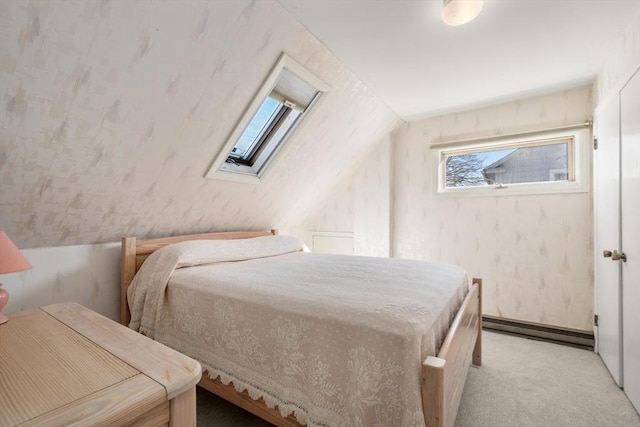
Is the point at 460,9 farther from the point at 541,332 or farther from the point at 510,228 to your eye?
the point at 541,332

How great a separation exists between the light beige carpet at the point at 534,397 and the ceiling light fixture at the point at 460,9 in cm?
221

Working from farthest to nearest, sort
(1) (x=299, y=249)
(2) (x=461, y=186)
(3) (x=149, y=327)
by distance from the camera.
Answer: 1. (2) (x=461, y=186)
2. (1) (x=299, y=249)
3. (3) (x=149, y=327)

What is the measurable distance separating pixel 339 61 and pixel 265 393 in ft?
7.20

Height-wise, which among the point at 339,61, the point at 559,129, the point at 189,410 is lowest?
the point at 189,410

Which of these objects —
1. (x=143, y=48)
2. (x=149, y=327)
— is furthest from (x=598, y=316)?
(x=143, y=48)

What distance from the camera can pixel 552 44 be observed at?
202 cm

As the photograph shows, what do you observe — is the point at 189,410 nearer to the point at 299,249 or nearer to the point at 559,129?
the point at 299,249

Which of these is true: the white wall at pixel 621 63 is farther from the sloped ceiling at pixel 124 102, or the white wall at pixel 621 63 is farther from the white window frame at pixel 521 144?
the sloped ceiling at pixel 124 102

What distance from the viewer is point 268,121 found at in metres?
2.61

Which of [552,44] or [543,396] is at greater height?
[552,44]

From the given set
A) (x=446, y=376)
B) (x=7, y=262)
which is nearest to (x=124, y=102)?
(x=7, y=262)

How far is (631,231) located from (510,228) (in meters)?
1.22

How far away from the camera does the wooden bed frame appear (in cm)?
97

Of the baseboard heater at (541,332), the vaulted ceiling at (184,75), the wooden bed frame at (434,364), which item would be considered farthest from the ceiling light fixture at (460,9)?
the baseboard heater at (541,332)
